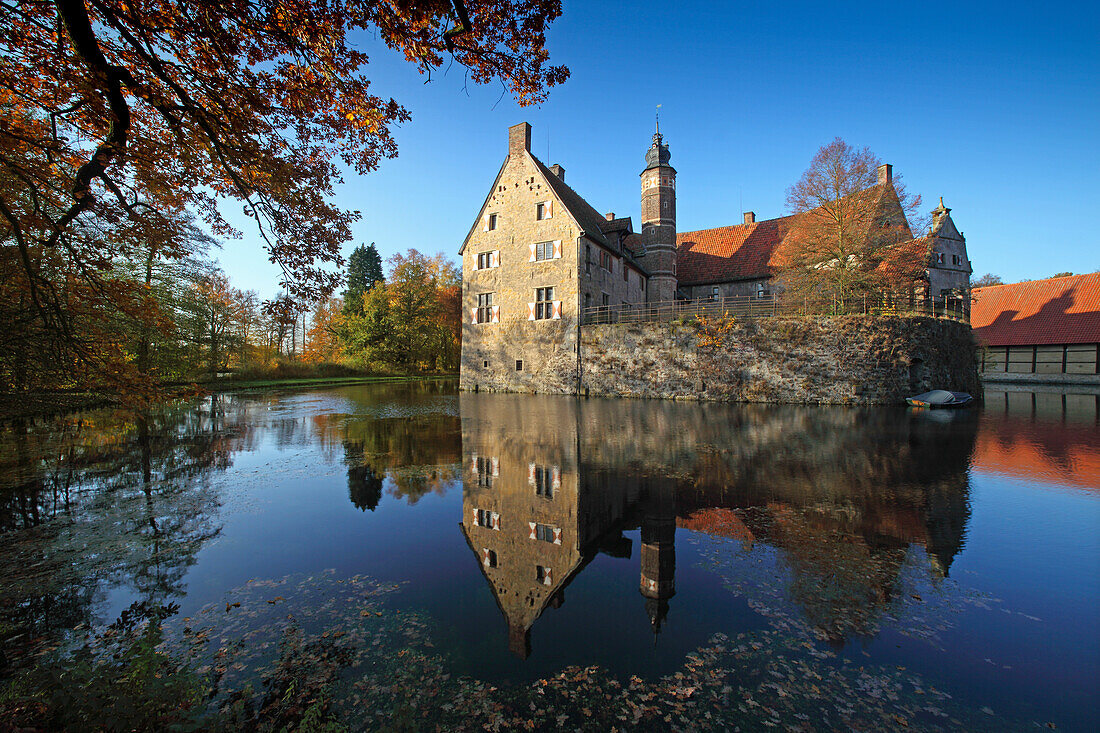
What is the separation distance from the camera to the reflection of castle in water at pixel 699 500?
4211 mm

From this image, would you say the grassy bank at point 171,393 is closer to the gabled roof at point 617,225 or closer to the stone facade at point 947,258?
the gabled roof at point 617,225

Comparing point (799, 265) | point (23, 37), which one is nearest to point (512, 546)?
point (23, 37)

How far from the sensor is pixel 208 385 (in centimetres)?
2920

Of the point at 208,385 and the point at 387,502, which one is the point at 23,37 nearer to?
the point at 387,502

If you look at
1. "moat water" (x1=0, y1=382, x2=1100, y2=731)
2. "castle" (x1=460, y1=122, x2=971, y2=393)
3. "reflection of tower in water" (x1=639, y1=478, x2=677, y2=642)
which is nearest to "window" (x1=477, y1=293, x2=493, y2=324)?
"castle" (x1=460, y1=122, x2=971, y2=393)

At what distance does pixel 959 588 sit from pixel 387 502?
6713 mm

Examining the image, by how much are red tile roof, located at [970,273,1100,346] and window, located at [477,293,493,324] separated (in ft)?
128

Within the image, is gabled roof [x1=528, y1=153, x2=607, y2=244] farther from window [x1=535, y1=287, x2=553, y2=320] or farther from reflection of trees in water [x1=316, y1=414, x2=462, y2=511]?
reflection of trees in water [x1=316, y1=414, x2=462, y2=511]

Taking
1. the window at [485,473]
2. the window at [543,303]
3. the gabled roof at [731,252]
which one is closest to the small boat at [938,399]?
the gabled roof at [731,252]

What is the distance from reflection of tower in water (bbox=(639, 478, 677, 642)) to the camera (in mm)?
3728

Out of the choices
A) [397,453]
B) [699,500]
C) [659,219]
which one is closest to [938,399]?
[659,219]

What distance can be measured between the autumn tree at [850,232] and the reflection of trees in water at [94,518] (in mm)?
25079

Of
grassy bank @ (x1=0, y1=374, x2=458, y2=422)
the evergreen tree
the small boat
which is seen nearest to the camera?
grassy bank @ (x1=0, y1=374, x2=458, y2=422)

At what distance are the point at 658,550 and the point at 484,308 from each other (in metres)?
24.0
